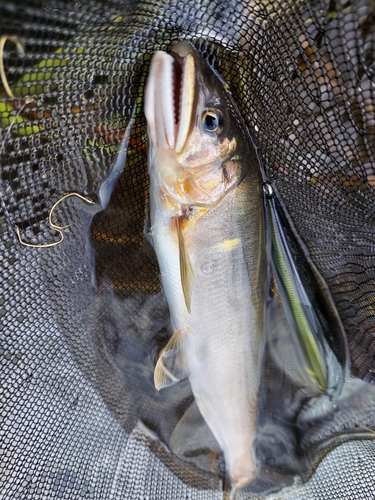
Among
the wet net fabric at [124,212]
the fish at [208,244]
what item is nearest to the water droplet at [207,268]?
the fish at [208,244]

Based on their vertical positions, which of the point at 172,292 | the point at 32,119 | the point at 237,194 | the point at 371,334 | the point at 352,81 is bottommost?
the point at 371,334

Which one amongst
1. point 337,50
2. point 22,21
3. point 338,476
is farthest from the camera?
point 338,476

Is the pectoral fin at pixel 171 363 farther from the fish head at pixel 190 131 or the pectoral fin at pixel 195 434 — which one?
the fish head at pixel 190 131

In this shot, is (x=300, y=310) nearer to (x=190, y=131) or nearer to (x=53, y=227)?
(x=190, y=131)

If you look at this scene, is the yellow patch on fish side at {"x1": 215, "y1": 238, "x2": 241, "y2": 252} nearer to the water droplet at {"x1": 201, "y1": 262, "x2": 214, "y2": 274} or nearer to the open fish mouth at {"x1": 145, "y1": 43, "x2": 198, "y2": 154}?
the water droplet at {"x1": 201, "y1": 262, "x2": 214, "y2": 274}

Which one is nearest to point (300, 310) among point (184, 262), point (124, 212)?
point (184, 262)

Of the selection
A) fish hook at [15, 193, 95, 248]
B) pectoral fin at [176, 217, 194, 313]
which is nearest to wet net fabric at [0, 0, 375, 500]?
fish hook at [15, 193, 95, 248]

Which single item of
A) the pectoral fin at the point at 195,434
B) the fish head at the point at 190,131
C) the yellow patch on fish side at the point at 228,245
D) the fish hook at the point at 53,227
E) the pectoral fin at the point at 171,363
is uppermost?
the fish head at the point at 190,131

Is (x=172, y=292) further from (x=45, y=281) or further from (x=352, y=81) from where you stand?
(x=352, y=81)

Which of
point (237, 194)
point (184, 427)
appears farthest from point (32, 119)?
point (184, 427)
